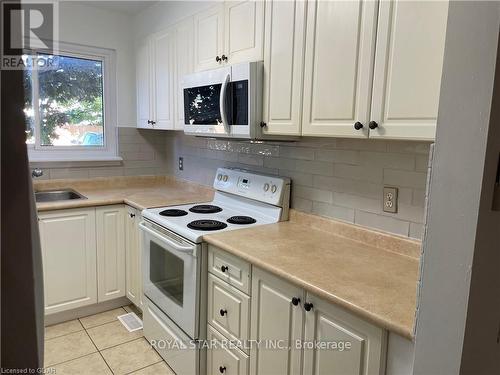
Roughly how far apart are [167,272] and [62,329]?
107 cm

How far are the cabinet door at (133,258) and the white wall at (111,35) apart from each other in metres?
1.12

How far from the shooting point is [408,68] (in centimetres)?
128

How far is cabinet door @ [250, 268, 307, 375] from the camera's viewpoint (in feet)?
4.66

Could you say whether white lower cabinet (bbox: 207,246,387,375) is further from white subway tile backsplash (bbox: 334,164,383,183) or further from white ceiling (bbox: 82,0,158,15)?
white ceiling (bbox: 82,0,158,15)

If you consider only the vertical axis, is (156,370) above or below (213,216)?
below

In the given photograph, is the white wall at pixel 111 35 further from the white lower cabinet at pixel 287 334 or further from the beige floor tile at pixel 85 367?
the white lower cabinet at pixel 287 334

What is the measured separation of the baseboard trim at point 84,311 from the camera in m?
2.69

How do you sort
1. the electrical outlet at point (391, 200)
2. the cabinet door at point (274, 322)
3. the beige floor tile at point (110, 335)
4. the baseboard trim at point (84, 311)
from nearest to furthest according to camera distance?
1. the cabinet door at point (274, 322)
2. the electrical outlet at point (391, 200)
3. the beige floor tile at point (110, 335)
4. the baseboard trim at point (84, 311)

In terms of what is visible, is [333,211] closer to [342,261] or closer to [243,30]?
[342,261]

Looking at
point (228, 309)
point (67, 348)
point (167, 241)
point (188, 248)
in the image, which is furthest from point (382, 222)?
point (67, 348)


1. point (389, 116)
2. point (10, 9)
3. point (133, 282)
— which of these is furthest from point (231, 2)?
point (133, 282)

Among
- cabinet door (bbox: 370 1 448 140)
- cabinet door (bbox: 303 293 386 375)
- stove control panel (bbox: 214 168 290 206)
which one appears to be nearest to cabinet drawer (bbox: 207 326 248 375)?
cabinet door (bbox: 303 293 386 375)

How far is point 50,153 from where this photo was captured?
124 inches

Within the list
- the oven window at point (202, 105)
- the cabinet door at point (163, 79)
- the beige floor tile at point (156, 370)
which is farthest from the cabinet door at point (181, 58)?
the beige floor tile at point (156, 370)
